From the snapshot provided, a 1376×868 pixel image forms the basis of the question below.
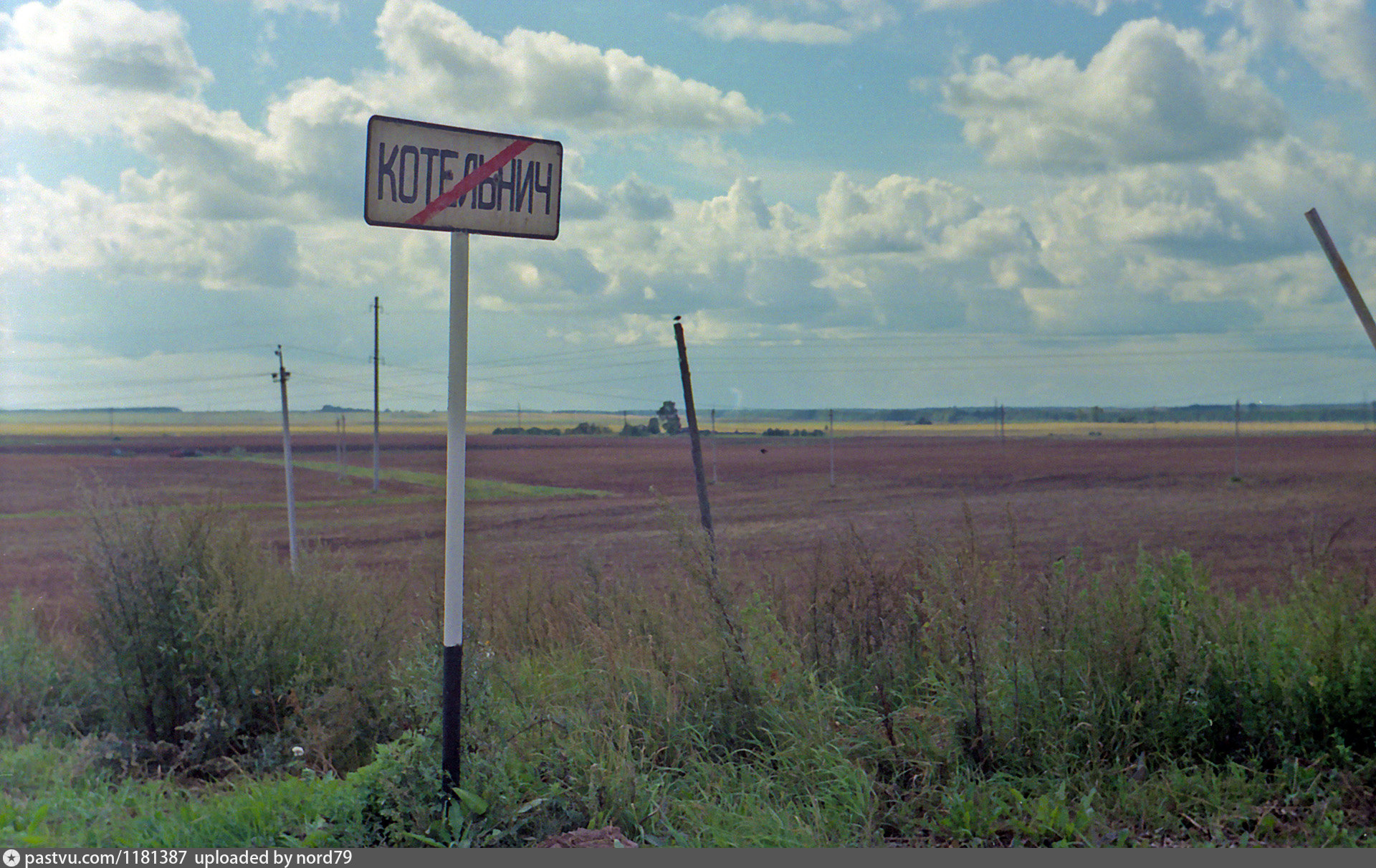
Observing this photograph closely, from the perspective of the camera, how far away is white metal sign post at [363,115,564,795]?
4523 mm

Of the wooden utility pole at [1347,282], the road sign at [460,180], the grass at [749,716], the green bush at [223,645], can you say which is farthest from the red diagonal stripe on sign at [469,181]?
the wooden utility pole at [1347,282]

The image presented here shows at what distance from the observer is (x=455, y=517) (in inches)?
181

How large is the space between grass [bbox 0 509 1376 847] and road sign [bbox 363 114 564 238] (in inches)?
89.1

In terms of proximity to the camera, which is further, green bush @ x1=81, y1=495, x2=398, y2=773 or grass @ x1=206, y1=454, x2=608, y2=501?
grass @ x1=206, y1=454, x2=608, y2=501

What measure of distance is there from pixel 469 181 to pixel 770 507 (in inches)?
1209

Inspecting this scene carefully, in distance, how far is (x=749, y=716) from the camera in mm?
5695

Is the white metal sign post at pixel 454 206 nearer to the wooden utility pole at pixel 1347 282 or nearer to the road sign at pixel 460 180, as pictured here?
the road sign at pixel 460 180

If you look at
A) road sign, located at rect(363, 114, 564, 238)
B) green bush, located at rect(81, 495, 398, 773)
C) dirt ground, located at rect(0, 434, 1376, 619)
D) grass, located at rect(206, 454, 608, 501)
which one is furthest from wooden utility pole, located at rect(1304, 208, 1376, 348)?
grass, located at rect(206, 454, 608, 501)

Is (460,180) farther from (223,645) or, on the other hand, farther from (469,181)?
(223,645)

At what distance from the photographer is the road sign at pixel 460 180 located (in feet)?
14.8

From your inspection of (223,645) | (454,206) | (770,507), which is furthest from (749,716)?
(770,507)

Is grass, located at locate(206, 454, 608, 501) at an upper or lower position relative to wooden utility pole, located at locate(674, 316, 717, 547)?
lower

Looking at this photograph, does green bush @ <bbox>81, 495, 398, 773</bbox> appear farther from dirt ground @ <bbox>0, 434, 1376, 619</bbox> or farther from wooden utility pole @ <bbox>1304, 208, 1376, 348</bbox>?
wooden utility pole @ <bbox>1304, 208, 1376, 348</bbox>

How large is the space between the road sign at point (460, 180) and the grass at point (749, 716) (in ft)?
7.42
